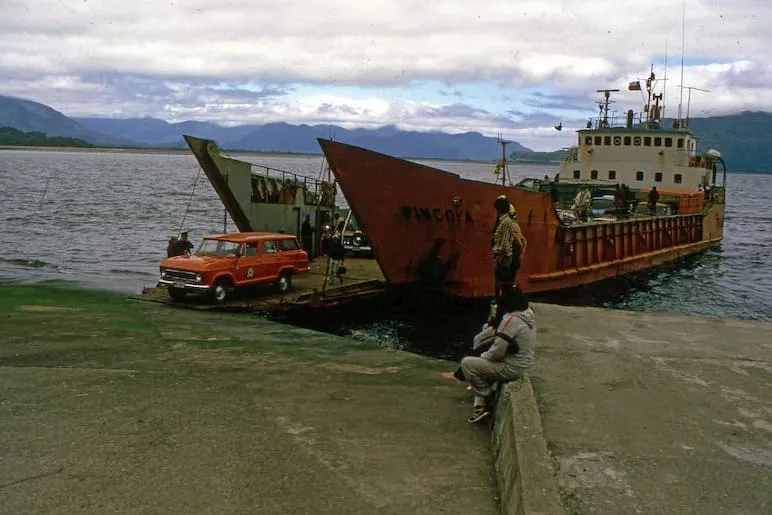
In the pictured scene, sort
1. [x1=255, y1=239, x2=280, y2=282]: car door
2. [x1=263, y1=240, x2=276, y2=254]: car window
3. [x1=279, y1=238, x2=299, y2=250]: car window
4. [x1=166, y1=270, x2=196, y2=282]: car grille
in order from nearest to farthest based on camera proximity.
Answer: [x1=166, y1=270, x2=196, y2=282]: car grille < [x1=255, y1=239, x2=280, y2=282]: car door < [x1=263, y1=240, x2=276, y2=254]: car window < [x1=279, y1=238, x2=299, y2=250]: car window

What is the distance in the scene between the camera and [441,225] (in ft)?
57.5

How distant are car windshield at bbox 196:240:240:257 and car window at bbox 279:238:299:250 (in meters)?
1.42

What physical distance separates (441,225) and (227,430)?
10.9 m

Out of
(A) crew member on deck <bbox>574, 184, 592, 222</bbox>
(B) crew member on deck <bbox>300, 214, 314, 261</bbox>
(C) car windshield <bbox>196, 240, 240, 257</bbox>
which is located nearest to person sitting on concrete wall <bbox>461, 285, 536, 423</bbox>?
(C) car windshield <bbox>196, 240, 240, 257</bbox>

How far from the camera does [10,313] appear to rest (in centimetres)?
1419

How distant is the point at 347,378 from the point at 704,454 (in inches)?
202

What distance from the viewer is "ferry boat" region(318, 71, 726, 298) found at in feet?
55.0

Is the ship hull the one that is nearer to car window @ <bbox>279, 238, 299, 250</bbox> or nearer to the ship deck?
the ship deck

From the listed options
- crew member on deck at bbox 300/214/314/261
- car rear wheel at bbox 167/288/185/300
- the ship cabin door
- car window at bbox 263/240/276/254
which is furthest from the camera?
the ship cabin door

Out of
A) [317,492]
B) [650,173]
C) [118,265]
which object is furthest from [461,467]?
[650,173]

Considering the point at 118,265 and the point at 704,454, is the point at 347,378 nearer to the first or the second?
the point at 704,454

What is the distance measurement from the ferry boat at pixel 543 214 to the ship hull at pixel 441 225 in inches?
1.0

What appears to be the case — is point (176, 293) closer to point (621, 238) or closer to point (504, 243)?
point (504, 243)

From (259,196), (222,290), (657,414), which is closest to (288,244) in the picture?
(222,290)
